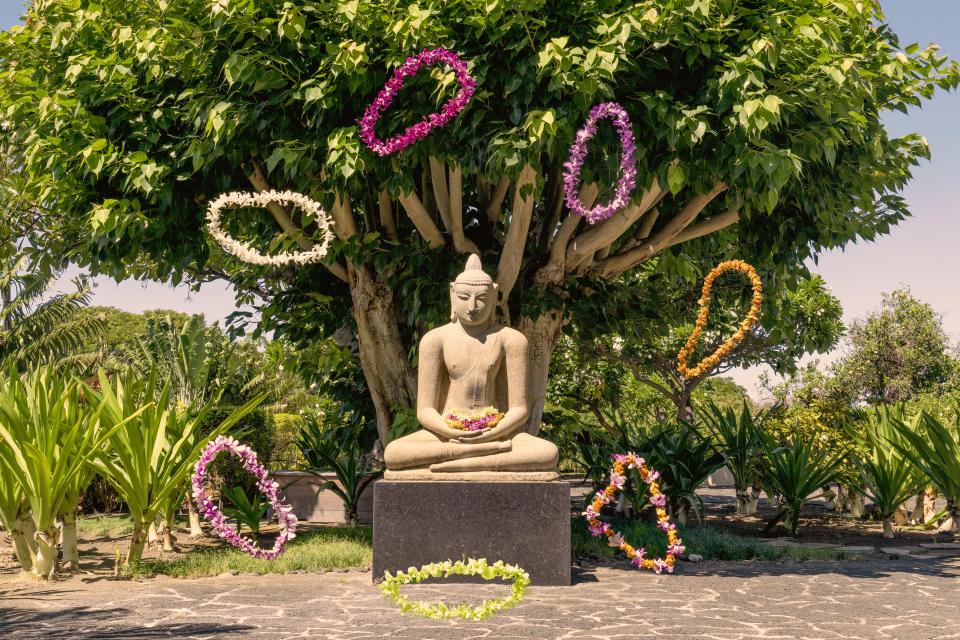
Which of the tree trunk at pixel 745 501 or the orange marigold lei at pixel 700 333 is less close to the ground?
the orange marigold lei at pixel 700 333

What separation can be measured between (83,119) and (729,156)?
595 cm

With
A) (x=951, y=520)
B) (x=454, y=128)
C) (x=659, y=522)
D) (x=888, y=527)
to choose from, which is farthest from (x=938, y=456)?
(x=454, y=128)

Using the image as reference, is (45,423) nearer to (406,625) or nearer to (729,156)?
(406,625)

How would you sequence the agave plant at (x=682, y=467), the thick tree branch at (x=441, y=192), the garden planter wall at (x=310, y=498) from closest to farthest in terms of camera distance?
the thick tree branch at (x=441, y=192)
the agave plant at (x=682, y=467)
the garden planter wall at (x=310, y=498)

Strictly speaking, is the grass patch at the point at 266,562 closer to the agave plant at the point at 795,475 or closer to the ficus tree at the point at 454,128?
the ficus tree at the point at 454,128

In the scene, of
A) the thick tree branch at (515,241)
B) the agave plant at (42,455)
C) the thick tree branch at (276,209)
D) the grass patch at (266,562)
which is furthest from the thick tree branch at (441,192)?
the agave plant at (42,455)

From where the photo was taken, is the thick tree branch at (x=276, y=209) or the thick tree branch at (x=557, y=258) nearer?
the thick tree branch at (x=276, y=209)

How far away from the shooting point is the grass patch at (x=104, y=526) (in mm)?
11707

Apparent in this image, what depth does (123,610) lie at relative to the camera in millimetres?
6277

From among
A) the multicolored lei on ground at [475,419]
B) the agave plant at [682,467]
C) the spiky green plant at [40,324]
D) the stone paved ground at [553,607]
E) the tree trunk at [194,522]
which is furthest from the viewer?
the spiky green plant at [40,324]

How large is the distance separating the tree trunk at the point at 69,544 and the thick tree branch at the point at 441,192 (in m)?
4.71

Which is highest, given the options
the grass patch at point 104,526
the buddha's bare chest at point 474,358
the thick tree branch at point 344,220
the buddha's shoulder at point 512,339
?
the thick tree branch at point 344,220

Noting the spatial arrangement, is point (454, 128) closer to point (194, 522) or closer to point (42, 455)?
point (42, 455)

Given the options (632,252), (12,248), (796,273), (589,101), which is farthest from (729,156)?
(12,248)
